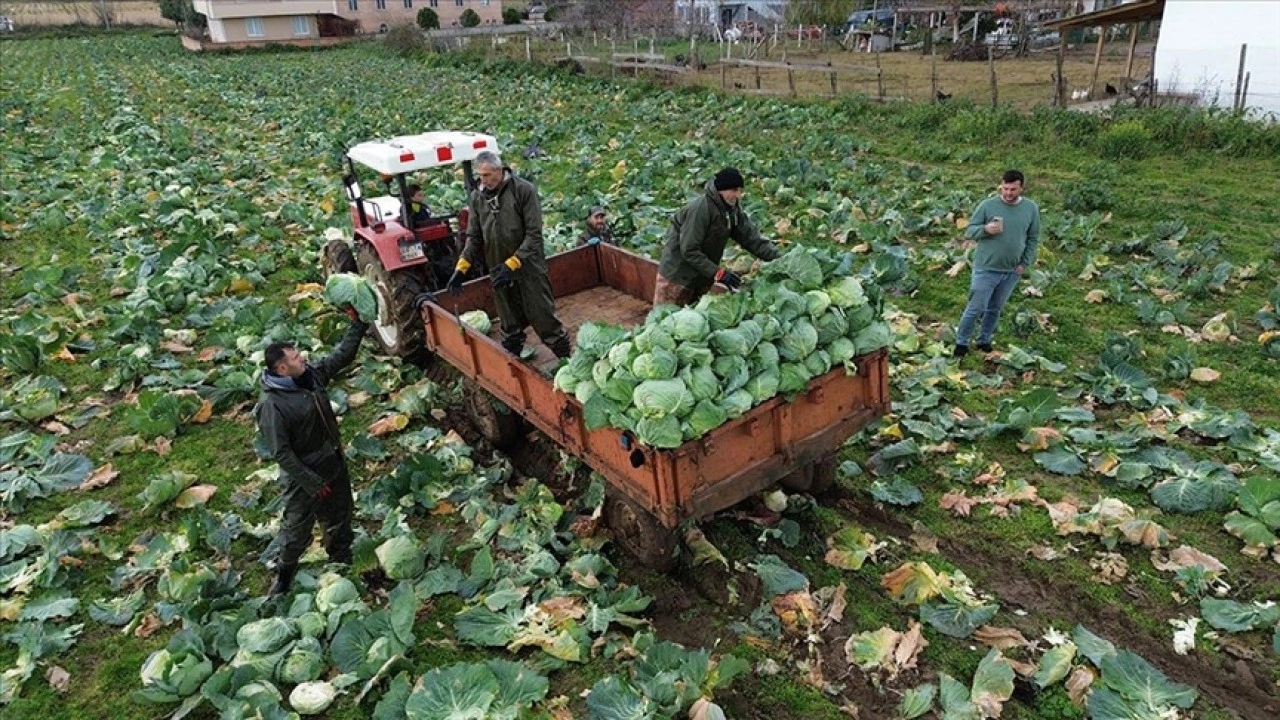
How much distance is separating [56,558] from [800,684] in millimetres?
5323

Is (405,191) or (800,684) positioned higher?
(405,191)

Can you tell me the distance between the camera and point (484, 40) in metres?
46.7

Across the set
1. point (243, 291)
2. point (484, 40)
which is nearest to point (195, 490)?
point (243, 291)

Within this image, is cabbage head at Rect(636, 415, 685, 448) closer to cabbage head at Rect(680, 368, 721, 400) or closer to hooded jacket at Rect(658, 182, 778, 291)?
cabbage head at Rect(680, 368, 721, 400)

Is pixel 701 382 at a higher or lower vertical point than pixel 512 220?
lower

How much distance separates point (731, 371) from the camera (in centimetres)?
466

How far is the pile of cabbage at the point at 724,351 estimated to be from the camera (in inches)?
177

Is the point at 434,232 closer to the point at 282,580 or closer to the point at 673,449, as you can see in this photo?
the point at 282,580

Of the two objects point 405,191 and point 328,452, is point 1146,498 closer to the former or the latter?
point 328,452

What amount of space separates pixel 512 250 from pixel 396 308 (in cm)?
197

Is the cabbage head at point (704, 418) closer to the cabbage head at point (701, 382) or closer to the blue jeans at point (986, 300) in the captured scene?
the cabbage head at point (701, 382)

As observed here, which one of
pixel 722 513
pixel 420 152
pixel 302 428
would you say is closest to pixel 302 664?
pixel 302 428

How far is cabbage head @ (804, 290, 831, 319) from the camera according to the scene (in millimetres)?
5043

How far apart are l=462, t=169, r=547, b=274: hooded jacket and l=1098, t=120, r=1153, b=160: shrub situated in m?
13.2
